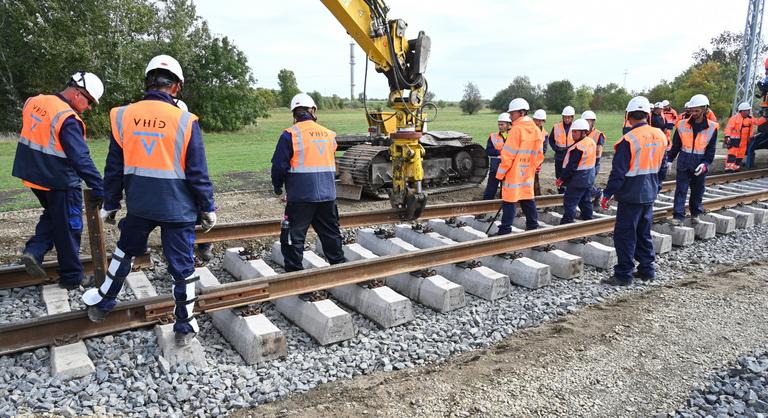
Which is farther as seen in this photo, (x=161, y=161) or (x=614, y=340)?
(x=614, y=340)

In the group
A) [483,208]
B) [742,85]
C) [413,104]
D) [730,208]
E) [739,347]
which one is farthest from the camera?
[742,85]

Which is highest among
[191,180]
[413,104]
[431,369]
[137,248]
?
[413,104]

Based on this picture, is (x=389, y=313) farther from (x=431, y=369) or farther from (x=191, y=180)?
(x=191, y=180)

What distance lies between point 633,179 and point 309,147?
3592 mm

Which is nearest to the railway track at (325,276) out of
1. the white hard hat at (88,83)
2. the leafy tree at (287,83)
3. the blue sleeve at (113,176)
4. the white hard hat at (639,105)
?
the blue sleeve at (113,176)

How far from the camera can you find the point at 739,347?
418 cm

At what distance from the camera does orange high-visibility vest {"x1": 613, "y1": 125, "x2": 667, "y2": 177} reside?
18.5ft

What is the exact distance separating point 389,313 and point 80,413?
233cm

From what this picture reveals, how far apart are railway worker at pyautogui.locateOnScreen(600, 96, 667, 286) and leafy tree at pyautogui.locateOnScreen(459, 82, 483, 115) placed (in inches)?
2686

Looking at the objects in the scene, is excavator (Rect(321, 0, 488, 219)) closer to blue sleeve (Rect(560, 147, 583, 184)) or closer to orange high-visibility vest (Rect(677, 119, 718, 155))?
blue sleeve (Rect(560, 147, 583, 184))

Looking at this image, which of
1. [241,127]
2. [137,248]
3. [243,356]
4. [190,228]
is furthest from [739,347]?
[241,127]

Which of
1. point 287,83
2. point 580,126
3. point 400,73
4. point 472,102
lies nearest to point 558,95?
point 472,102

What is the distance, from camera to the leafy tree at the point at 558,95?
6406cm

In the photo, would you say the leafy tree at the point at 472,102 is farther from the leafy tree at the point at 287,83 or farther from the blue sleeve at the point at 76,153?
the blue sleeve at the point at 76,153
